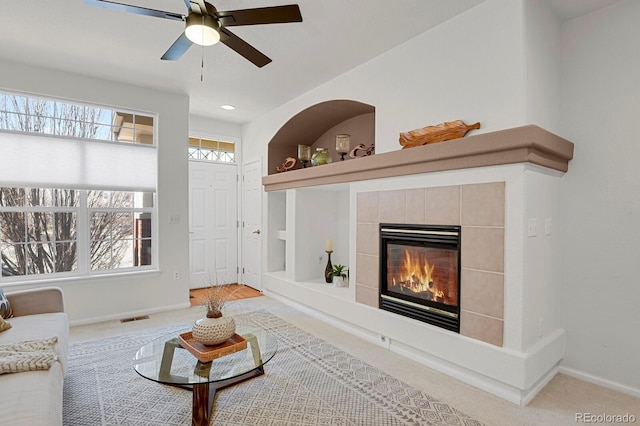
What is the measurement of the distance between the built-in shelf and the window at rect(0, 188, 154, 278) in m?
2.85

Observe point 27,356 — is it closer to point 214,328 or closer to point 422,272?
point 214,328

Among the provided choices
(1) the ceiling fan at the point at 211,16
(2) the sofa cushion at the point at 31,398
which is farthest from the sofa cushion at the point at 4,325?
(1) the ceiling fan at the point at 211,16

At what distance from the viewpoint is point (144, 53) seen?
3254 millimetres

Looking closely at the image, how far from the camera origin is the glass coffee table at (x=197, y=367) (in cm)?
189

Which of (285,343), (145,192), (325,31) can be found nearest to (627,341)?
(285,343)

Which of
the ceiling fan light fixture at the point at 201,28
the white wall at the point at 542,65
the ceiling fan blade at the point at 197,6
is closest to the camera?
the ceiling fan blade at the point at 197,6

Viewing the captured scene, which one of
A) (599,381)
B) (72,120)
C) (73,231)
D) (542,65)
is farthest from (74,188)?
(599,381)

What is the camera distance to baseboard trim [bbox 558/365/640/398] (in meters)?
2.33

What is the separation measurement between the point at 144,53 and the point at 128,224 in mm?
2070

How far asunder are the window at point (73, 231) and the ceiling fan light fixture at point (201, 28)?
9.11ft

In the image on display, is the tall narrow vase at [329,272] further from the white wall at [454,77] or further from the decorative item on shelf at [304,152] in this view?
the white wall at [454,77]

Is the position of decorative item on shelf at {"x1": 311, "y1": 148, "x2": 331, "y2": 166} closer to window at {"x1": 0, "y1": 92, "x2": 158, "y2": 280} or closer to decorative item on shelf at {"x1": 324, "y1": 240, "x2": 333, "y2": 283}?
decorative item on shelf at {"x1": 324, "y1": 240, "x2": 333, "y2": 283}

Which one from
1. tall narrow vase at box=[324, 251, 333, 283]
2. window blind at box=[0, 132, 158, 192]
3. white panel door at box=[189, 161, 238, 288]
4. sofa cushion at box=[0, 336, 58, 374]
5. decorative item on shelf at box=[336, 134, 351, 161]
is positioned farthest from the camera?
white panel door at box=[189, 161, 238, 288]

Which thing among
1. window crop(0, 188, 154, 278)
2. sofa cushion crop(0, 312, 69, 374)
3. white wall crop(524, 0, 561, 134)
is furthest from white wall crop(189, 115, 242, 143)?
white wall crop(524, 0, 561, 134)
